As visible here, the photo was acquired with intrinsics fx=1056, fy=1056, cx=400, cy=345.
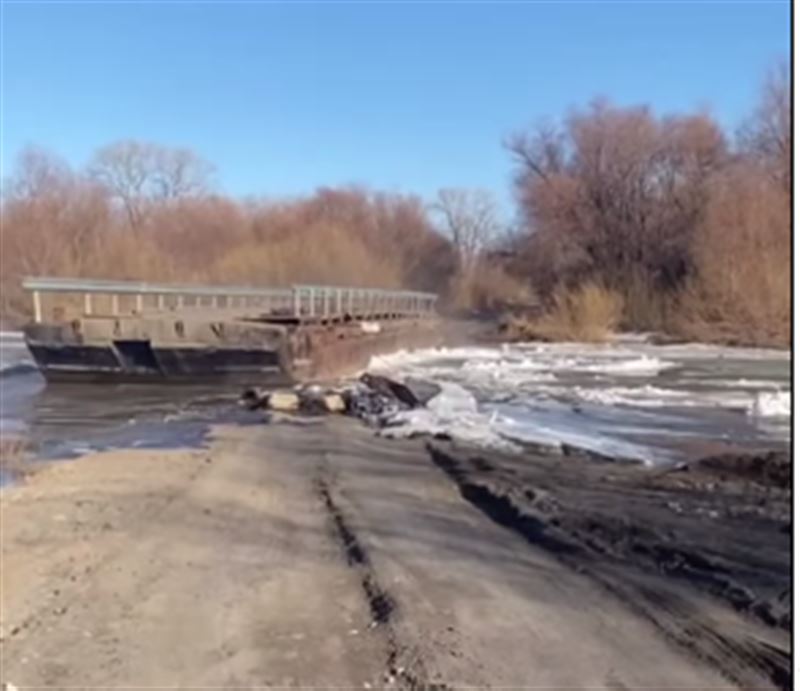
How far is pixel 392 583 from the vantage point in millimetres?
4484

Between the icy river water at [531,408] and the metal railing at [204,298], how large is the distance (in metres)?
1.91

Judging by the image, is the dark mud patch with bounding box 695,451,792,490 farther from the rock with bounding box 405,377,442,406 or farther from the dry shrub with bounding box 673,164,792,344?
the dry shrub with bounding box 673,164,792,344

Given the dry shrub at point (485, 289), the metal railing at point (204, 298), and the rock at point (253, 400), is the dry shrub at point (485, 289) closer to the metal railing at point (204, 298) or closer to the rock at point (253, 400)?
the metal railing at point (204, 298)

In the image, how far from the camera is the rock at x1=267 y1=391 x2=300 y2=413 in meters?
14.7

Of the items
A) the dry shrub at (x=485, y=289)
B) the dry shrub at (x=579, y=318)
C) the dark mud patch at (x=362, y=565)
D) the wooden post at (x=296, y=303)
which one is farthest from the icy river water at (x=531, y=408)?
the dry shrub at (x=485, y=289)

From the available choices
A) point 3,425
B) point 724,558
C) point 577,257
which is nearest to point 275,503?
point 724,558

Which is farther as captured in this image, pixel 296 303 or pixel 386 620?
pixel 296 303

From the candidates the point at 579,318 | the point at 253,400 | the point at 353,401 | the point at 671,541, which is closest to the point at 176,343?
the point at 253,400

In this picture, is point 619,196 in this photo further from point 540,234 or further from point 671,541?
point 671,541

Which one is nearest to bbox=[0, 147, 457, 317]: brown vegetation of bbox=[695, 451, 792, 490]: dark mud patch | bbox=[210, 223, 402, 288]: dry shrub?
bbox=[210, 223, 402, 288]: dry shrub

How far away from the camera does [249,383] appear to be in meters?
20.3

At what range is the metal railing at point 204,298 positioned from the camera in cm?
2314

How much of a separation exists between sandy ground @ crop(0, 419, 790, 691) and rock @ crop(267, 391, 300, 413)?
645 cm

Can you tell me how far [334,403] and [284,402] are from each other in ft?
3.04
